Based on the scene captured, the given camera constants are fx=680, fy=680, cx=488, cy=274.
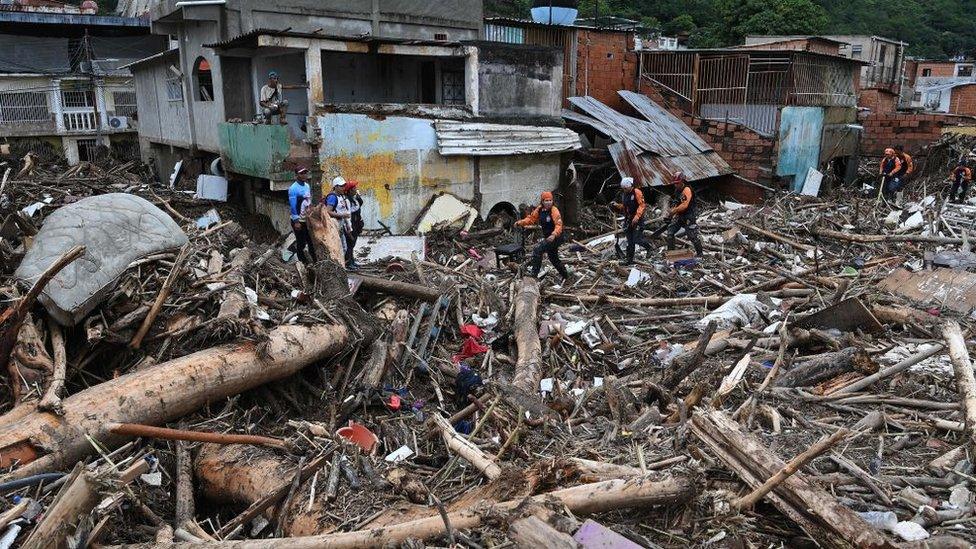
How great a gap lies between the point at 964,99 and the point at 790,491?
40.2m

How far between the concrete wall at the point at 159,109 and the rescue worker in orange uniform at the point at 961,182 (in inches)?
766

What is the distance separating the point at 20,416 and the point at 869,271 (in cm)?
1170

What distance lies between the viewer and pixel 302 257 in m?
10.8

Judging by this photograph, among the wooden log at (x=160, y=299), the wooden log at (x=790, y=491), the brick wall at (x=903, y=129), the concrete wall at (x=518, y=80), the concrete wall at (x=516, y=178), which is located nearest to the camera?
the wooden log at (x=790, y=491)

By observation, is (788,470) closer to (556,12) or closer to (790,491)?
(790,491)

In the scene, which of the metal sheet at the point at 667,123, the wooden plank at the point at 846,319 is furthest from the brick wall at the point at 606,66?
the wooden plank at the point at 846,319

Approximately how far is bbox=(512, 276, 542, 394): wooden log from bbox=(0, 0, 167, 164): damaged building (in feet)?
73.9

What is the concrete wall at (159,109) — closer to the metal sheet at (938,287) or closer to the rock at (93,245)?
the rock at (93,245)

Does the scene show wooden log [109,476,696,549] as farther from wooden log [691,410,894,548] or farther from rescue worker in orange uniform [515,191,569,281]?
rescue worker in orange uniform [515,191,569,281]

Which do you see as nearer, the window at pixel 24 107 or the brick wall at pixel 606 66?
the brick wall at pixel 606 66

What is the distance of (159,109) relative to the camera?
2125 centimetres

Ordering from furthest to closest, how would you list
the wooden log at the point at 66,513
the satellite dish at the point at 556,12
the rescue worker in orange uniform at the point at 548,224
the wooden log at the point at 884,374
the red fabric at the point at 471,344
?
the satellite dish at the point at 556,12 → the rescue worker in orange uniform at the point at 548,224 → the red fabric at the point at 471,344 → the wooden log at the point at 884,374 → the wooden log at the point at 66,513

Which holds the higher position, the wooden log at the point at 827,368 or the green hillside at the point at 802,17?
the green hillside at the point at 802,17

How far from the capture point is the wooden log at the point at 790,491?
13.1 ft
